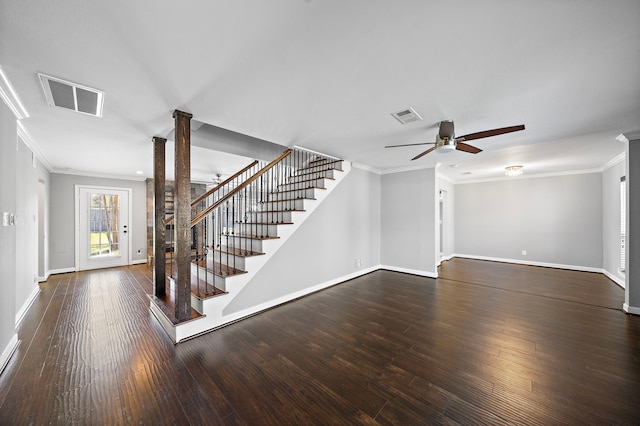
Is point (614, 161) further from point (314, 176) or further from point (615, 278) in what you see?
point (314, 176)

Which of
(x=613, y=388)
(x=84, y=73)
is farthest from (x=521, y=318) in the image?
(x=84, y=73)

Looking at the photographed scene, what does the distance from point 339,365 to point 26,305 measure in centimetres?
452

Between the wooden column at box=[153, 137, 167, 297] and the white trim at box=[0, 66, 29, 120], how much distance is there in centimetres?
117

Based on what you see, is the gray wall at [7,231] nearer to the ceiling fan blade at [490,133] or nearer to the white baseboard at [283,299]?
the white baseboard at [283,299]

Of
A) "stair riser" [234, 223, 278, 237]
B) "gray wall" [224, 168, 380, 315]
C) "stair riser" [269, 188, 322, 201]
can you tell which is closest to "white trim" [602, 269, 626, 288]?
"gray wall" [224, 168, 380, 315]

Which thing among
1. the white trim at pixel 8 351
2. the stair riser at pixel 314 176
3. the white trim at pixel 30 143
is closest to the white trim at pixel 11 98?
the white trim at pixel 30 143

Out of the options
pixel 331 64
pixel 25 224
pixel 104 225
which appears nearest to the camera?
pixel 331 64

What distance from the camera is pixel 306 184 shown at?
15.9 feet

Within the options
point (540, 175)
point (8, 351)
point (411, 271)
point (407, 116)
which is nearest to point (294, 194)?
point (407, 116)

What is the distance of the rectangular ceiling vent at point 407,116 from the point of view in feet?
8.45

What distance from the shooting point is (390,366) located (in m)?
2.12

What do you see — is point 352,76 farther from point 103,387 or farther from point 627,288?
point 627,288

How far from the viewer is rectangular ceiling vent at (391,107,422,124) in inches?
101

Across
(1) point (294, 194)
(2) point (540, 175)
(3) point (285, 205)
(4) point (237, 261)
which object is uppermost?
(2) point (540, 175)
